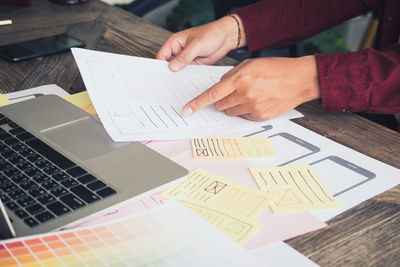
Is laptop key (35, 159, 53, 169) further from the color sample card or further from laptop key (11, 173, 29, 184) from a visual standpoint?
the color sample card

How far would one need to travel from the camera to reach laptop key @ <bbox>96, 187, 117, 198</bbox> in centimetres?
56

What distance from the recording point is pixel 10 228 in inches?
18.5

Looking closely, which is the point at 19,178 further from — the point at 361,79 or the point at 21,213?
the point at 361,79

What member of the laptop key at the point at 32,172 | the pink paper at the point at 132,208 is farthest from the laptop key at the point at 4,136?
the pink paper at the point at 132,208

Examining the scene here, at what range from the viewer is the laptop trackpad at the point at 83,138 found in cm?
66

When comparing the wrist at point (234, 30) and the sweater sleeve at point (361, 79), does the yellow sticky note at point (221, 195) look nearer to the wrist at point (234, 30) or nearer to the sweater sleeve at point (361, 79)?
the sweater sleeve at point (361, 79)

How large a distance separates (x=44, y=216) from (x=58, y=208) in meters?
0.02

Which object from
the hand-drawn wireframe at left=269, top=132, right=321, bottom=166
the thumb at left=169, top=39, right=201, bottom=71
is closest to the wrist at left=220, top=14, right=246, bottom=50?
the thumb at left=169, top=39, right=201, bottom=71

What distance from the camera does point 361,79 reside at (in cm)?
81

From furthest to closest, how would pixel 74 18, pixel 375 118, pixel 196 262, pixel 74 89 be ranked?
pixel 74 18, pixel 375 118, pixel 74 89, pixel 196 262

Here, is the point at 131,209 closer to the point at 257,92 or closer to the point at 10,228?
the point at 10,228

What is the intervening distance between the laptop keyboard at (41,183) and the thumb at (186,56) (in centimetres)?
34

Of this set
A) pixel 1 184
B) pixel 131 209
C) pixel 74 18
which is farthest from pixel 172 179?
pixel 74 18

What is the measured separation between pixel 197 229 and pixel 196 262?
0.05 metres
